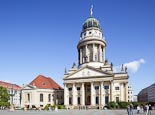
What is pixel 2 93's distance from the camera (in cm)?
8550

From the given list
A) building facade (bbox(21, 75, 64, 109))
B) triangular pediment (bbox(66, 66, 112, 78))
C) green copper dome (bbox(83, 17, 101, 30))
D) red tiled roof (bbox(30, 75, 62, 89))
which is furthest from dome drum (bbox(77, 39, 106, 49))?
building facade (bbox(21, 75, 64, 109))

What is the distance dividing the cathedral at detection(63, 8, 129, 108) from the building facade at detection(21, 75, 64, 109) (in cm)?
913

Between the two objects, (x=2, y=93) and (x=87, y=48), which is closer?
(x=2, y=93)

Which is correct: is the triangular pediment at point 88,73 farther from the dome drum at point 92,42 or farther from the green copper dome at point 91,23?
the green copper dome at point 91,23

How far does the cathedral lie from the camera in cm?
7975

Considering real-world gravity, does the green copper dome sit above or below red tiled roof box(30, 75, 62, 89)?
above

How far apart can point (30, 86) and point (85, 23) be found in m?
32.0

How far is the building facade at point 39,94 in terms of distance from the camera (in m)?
88.6

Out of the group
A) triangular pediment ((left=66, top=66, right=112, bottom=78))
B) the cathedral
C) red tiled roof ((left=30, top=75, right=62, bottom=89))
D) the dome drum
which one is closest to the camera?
the cathedral

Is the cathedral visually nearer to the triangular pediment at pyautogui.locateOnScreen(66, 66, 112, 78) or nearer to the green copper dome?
the triangular pediment at pyautogui.locateOnScreen(66, 66, 112, 78)

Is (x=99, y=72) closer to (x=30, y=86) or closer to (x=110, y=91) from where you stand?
(x=110, y=91)

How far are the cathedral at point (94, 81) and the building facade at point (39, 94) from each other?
9128 millimetres

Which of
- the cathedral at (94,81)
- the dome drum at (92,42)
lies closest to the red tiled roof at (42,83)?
the cathedral at (94,81)

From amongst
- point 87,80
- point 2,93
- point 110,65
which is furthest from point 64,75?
point 2,93
